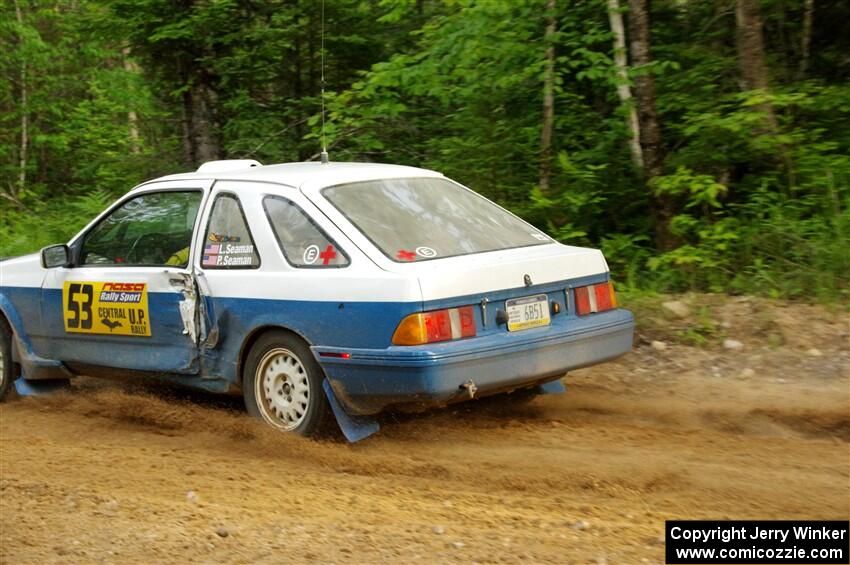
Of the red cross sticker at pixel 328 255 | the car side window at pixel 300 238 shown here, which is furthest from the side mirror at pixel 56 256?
the red cross sticker at pixel 328 255

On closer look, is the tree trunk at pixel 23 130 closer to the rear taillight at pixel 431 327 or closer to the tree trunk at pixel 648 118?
the tree trunk at pixel 648 118

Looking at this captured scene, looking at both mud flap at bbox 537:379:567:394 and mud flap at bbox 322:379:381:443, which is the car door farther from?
mud flap at bbox 537:379:567:394

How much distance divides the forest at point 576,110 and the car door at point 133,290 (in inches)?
82.7

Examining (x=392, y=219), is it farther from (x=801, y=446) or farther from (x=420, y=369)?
(x=801, y=446)

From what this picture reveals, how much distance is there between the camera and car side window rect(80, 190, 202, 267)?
6.45m

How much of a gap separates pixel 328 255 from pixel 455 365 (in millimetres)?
987

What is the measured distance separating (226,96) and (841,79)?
7527mm

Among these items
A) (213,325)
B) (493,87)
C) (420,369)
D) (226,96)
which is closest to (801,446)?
(420,369)

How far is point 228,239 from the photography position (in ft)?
20.1

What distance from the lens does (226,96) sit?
13.5m

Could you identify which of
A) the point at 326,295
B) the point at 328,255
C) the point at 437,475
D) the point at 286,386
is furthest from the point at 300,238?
the point at 437,475

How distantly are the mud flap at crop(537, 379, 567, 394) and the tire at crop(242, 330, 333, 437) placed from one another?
1393mm

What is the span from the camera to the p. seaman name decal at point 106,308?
651cm

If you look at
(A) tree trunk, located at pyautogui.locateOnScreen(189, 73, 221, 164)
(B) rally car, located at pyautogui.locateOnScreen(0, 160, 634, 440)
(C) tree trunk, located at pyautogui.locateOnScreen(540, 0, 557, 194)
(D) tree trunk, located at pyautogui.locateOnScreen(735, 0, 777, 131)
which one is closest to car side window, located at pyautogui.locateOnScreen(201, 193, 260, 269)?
(B) rally car, located at pyautogui.locateOnScreen(0, 160, 634, 440)
